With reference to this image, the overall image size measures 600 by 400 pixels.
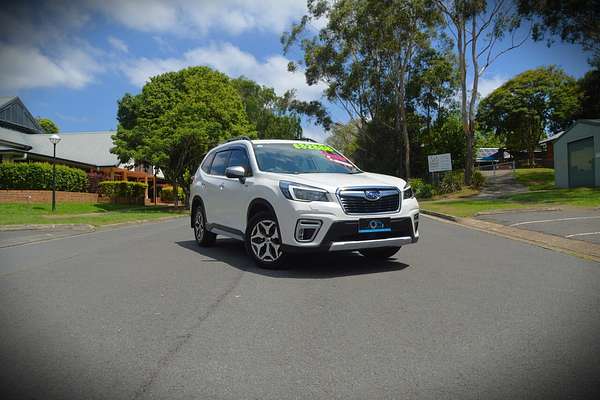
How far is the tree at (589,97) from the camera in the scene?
4809 cm

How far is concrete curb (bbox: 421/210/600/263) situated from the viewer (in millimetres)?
7887

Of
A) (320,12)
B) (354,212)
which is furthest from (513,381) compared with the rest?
(320,12)

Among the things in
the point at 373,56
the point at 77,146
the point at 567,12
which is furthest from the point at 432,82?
the point at 77,146

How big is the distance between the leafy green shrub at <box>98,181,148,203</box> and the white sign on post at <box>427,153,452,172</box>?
2322 centimetres

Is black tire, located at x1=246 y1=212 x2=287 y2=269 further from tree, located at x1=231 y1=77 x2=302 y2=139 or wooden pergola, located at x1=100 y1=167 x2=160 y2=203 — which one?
tree, located at x1=231 y1=77 x2=302 y2=139

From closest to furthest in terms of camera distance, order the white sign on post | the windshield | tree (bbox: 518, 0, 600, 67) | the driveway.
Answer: the windshield < tree (bbox: 518, 0, 600, 67) < the driveway < the white sign on post

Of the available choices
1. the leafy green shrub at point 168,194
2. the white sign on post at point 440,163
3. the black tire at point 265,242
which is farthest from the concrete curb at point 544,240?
the leafy green shrub at point 168,194

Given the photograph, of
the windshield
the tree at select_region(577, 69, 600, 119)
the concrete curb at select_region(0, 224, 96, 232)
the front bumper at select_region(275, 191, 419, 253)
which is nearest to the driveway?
the tree at select_region(577, 69, 600, 119)

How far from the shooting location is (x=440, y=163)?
1505 inches

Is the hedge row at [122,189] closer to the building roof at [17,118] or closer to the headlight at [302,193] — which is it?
the building roof at [17,118]

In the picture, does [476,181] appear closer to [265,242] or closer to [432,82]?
[432,82]

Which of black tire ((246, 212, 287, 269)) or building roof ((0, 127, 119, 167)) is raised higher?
building roof ((0, 127, 119, 167))

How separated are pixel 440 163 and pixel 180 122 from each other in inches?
770

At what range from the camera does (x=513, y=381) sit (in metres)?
2.92
